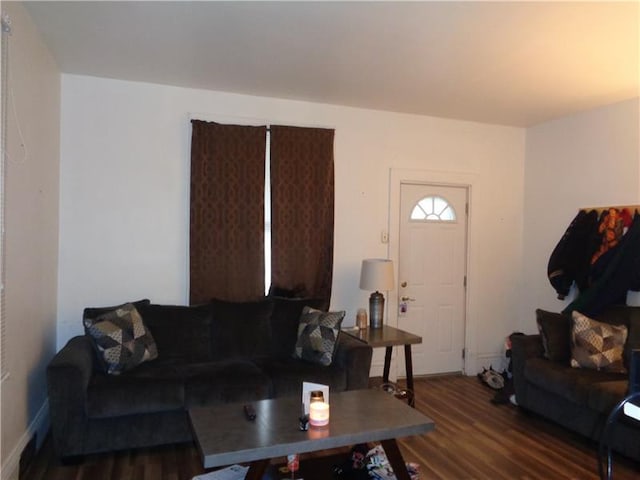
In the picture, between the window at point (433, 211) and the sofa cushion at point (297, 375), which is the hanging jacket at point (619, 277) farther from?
the sofa cushion at point (297, 375)

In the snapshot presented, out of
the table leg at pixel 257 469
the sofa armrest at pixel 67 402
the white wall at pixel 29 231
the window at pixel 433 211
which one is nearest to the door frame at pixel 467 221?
the window at pixel 433 211

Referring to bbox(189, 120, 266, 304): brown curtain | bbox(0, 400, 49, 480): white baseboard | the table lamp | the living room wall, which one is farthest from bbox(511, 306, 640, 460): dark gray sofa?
bbox(0, 400, 49, 480): white baseboard

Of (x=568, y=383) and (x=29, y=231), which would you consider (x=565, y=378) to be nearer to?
(x=568, y=383)

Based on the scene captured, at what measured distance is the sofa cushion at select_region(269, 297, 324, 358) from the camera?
3752mm

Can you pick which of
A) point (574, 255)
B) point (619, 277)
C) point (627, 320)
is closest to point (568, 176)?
point (574, 255)

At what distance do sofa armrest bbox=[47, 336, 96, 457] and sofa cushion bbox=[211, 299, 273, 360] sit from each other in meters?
1.03

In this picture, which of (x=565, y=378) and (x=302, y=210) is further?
(x=302, y=210)

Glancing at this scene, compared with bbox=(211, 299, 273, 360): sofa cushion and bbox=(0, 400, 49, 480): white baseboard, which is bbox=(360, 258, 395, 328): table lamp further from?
bbox=(0, 400, 49, 480): white baseboard

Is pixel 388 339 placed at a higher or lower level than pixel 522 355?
higher

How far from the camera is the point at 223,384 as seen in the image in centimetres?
308

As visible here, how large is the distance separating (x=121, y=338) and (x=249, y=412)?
1.27 meters

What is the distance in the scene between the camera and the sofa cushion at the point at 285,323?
3752mm

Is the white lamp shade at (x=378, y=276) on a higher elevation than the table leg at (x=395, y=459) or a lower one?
higher

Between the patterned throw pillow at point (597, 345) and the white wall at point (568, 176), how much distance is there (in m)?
1.09
